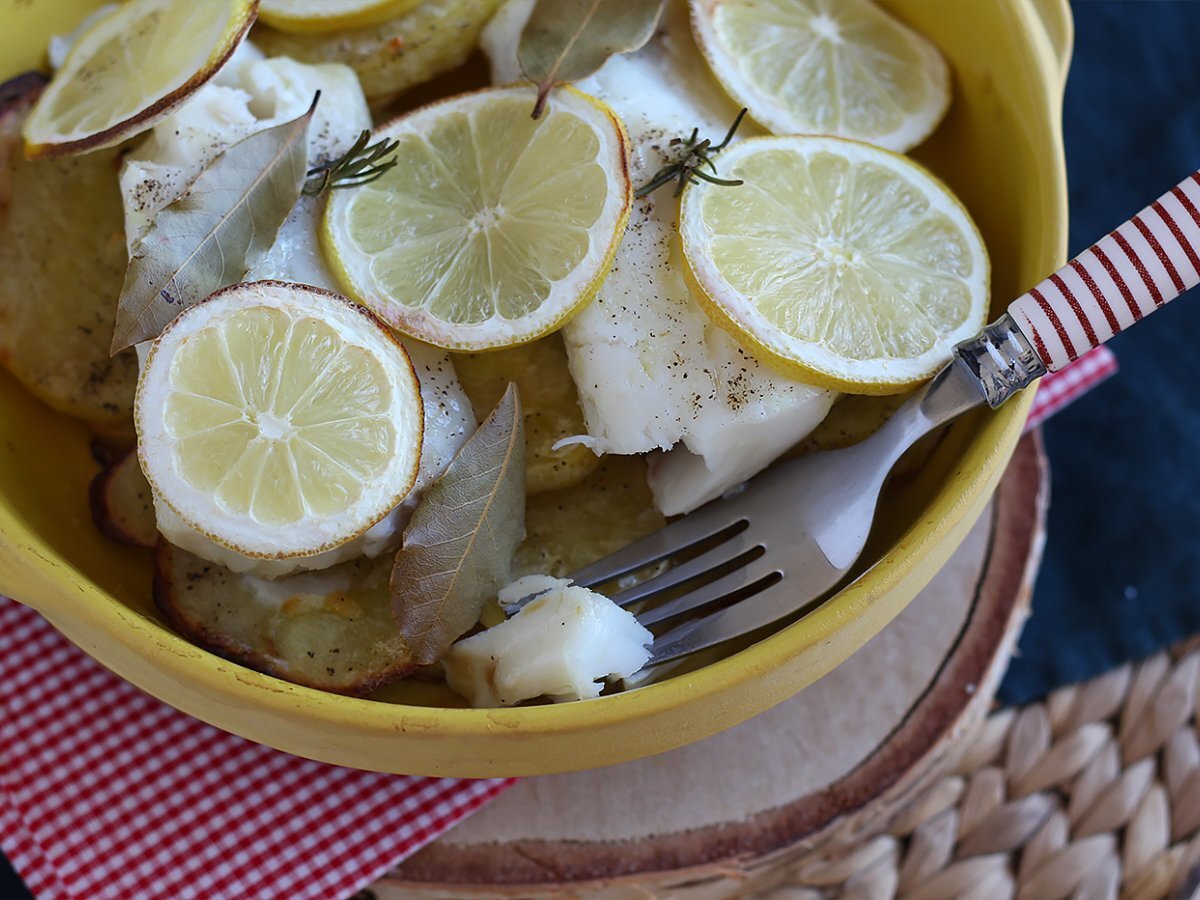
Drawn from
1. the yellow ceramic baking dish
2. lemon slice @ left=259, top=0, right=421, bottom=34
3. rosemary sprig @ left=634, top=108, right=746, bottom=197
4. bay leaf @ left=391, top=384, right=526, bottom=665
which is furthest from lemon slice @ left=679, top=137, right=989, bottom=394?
lemon slice @ left=259, top=0, right=421, bottom=34

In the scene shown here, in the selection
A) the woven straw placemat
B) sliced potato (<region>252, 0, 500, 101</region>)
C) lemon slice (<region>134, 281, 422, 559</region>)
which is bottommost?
the woven straw placemat

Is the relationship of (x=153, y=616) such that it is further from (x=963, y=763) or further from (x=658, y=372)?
(x=963, y=763)

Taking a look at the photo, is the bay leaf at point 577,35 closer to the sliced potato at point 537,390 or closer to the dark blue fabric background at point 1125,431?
the sliced potato at point 537,390

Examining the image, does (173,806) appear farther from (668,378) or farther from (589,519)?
(668,378)

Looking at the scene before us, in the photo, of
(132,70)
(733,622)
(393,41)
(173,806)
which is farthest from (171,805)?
(393,41)

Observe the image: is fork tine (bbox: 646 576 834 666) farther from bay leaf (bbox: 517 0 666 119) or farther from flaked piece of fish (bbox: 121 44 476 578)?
bay leaf (bbox: 517 0 666 119)

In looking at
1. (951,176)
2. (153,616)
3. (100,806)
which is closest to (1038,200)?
(951,176)
